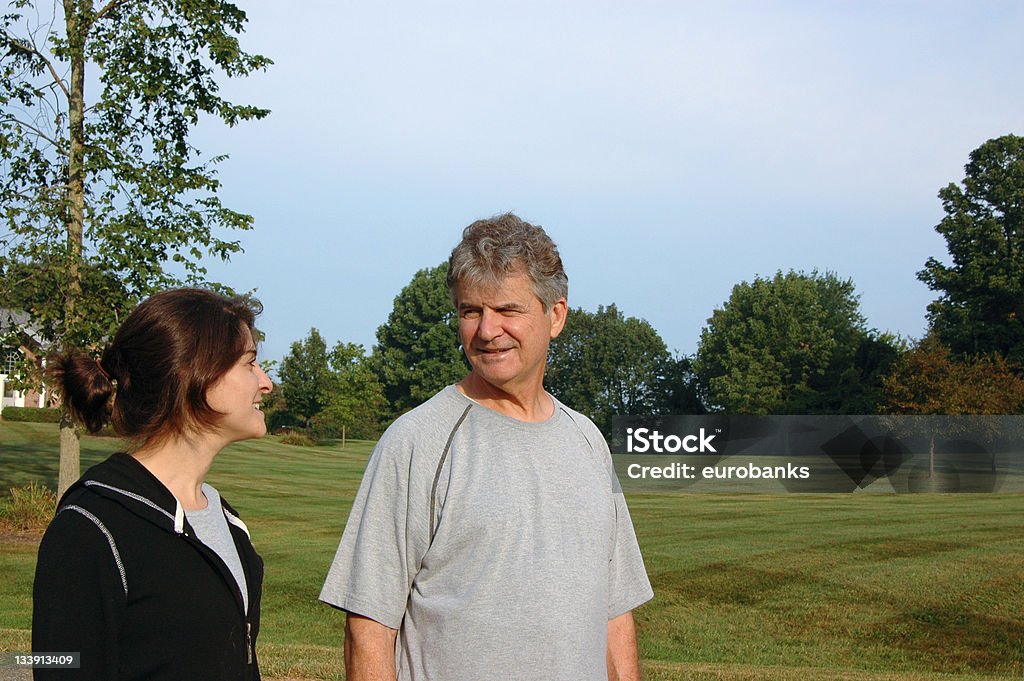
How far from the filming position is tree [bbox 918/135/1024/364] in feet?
168

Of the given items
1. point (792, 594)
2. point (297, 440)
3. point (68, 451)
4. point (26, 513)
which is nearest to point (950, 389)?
point (792, 594)

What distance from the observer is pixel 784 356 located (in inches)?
2490

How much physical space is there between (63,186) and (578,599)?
16855 mm

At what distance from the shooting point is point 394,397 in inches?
3120

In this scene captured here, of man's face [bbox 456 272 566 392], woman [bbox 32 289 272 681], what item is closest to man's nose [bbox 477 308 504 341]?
man's face [bbox 456 272 566 392]

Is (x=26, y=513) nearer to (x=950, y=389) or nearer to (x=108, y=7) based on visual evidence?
(x=108, y=7)

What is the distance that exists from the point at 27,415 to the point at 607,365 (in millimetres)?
41291

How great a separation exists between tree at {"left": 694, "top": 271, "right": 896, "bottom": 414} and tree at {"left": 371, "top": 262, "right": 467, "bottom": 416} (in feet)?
65.7

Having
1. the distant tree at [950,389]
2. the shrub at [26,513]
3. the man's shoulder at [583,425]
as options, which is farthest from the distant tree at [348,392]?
the man's shoulder at [583,425]

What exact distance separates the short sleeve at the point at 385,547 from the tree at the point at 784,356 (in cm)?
5458

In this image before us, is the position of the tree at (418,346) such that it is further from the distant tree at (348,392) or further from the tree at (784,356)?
the tree at (784,356)

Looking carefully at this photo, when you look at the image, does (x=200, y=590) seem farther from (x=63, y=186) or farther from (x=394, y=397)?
(x=394, y=397)

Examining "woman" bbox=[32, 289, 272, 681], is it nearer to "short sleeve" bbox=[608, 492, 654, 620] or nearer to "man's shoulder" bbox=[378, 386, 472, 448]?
"man's shoulder" bbox=[378, 386, 472, 448]

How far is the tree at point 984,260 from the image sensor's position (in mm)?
51312
